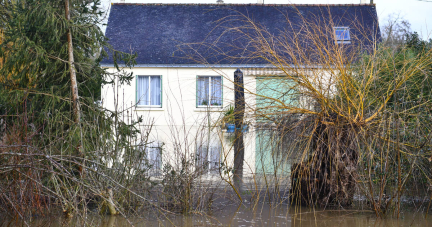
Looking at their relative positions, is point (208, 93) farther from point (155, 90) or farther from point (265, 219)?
point (155, 90)

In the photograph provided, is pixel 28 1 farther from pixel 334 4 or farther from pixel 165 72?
pixel 334 4

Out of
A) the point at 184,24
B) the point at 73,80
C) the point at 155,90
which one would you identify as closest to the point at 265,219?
the point at 73,80

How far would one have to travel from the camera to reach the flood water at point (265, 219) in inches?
217

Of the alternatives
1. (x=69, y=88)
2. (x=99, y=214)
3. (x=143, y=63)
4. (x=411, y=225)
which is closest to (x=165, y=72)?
(x=143, y=63)

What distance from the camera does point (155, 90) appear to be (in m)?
18.1

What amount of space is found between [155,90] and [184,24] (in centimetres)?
351

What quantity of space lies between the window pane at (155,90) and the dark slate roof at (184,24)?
2.79 feet

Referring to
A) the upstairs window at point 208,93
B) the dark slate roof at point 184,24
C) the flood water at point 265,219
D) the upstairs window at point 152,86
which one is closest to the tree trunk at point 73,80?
the flood water at point 265,219

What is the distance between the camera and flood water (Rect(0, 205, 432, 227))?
18.0 feet

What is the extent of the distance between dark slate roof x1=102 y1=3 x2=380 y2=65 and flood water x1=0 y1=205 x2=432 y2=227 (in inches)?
466

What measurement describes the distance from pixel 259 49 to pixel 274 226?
246 centimetres

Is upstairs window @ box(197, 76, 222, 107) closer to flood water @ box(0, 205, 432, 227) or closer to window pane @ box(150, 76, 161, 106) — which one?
flood water @ box(0, 205, 432, 227)

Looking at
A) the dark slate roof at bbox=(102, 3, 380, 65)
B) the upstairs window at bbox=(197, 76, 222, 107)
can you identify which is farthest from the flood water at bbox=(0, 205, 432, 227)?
the dark slate roof at bbox=(102, 3, 380, 65)

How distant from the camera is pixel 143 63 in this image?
17.5 m
